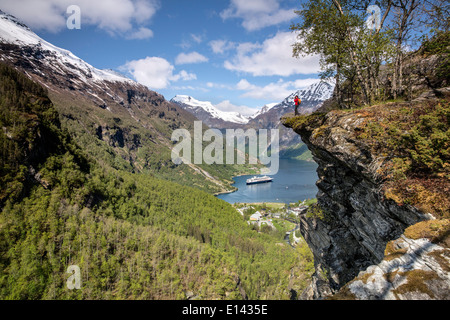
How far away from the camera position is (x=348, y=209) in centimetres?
1362

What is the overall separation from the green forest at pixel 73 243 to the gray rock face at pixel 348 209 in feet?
63.5

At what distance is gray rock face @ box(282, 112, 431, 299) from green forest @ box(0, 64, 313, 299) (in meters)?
19.4

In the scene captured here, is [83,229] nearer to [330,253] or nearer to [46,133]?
[46,133]

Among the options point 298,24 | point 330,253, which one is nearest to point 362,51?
point 298,24

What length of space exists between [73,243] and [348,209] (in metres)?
44.8

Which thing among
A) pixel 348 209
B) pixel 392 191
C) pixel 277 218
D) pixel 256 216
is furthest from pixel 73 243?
pixel 277 218

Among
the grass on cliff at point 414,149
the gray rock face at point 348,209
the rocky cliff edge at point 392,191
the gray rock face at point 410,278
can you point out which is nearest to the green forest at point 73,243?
the gray rock face at point 348,209

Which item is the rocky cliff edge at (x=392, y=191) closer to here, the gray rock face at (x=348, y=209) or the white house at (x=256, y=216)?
the gray rock face at (x=348, y=209)

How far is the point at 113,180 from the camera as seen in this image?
7519 cm

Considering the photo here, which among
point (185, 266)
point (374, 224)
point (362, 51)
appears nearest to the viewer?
point (374, 224)

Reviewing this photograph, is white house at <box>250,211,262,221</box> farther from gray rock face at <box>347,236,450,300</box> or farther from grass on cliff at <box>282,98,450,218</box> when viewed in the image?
gray rock face at <box>347,236,450,300</box>

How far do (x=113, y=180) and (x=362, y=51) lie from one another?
82198mm

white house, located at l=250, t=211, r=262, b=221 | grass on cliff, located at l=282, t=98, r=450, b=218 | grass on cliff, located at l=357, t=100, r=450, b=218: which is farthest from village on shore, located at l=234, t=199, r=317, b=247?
grass on cliff, located at l=357, t=100, r=450, b=218

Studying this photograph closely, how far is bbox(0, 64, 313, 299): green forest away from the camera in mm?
31484
